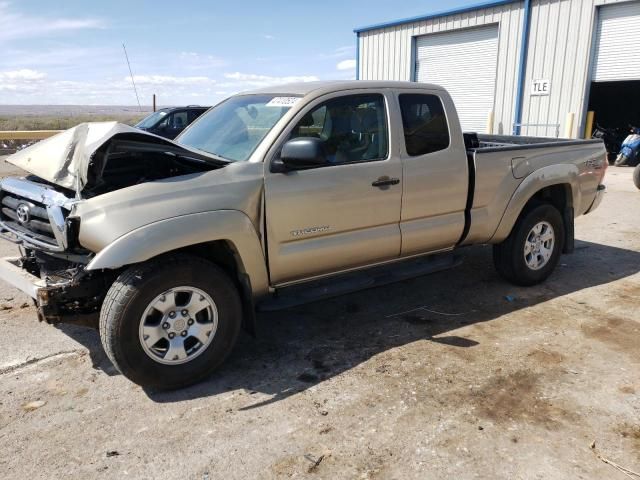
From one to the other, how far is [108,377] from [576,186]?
185 inches

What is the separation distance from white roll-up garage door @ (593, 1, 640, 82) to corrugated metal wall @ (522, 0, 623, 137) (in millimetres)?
254

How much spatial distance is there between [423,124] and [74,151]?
267 centimetres

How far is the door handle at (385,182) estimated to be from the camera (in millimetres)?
4107

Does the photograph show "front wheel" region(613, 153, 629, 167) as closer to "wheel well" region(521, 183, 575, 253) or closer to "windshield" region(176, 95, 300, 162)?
"wheel well" region(521, 183, 575, 253)

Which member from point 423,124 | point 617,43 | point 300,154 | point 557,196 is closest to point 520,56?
point 617,43

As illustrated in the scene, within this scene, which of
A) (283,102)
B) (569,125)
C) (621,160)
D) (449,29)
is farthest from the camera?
(449,29)

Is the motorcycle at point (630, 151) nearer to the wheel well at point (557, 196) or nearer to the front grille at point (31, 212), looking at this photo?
the wheel well at point (557, 196)

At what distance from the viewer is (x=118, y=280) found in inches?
129

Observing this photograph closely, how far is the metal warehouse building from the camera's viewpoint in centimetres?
1469

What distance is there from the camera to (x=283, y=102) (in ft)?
13.3

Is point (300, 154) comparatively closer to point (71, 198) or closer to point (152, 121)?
point (71, 198)

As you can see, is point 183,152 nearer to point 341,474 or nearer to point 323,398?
point 323,398

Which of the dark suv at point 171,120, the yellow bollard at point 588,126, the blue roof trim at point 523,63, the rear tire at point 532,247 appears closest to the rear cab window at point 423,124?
the rear tire at point 532,247

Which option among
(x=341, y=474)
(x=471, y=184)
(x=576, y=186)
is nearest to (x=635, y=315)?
(x=576, y=186)
